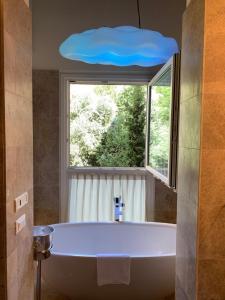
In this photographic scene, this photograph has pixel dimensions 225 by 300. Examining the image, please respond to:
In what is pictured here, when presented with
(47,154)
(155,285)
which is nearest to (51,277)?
(155,285)

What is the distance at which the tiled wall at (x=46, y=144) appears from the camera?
10.8ft

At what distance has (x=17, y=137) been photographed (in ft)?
4.17

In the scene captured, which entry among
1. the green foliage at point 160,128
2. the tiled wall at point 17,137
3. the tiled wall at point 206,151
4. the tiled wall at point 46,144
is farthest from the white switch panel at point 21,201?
the tiled wall at point 46,144

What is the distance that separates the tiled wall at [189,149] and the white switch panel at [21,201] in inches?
29.2

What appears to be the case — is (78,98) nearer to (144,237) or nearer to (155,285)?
(144,237)

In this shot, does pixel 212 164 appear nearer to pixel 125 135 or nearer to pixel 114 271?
pixel 114 271

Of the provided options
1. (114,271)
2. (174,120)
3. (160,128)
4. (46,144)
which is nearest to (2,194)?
(174,120)

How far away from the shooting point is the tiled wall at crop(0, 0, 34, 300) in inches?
44.4

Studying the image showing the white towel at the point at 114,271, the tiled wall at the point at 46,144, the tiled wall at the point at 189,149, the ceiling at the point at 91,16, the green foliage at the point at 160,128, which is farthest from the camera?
the tiled wall at the point at 46,144

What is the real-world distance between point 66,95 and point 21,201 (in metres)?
2.24

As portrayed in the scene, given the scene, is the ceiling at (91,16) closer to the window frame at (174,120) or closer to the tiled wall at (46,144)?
the tiled wall at (46,144)

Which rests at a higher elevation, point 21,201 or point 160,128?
point 160,128

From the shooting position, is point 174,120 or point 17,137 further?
point 174,120

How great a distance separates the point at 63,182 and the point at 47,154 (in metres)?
0.37
